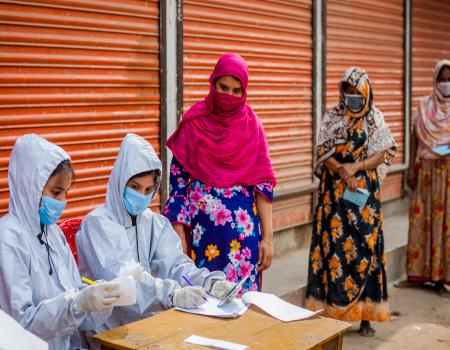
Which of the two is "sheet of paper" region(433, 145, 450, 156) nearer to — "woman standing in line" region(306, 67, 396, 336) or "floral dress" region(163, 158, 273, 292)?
"woman standing in line" region(306, 67, 396, 336)

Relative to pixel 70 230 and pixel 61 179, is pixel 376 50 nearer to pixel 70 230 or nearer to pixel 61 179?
pixel 70 230

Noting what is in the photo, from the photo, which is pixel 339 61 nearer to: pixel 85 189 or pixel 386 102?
pixel 386 102

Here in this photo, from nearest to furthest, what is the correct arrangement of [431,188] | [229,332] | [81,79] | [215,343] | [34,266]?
[215,343] < [229,332] < [34,266] < [81,79] < [431,188]

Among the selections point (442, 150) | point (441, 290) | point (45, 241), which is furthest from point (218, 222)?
point (441, 290)

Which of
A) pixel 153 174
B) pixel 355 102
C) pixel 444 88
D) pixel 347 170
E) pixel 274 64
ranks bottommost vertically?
pixel 347 170

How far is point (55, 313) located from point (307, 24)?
19.1 ft

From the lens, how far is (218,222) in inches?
173

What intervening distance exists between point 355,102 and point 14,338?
3659 mm

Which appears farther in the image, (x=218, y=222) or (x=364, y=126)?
(x=364, y=126)

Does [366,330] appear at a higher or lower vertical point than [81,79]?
lower

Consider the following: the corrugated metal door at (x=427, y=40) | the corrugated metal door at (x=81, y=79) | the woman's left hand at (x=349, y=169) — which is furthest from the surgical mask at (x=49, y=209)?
the corrugated metal door at (x=427, y=40)

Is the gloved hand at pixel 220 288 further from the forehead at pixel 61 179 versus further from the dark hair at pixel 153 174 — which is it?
the forehead at pixel 61 179

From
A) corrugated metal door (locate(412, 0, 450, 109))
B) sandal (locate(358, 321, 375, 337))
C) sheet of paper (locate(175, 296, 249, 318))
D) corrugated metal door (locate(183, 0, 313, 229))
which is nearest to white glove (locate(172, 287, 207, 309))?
sheet of paper (locate(175, 296, 249, 318))

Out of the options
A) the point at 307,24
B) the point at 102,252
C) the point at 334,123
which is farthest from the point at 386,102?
the point at 102,252
